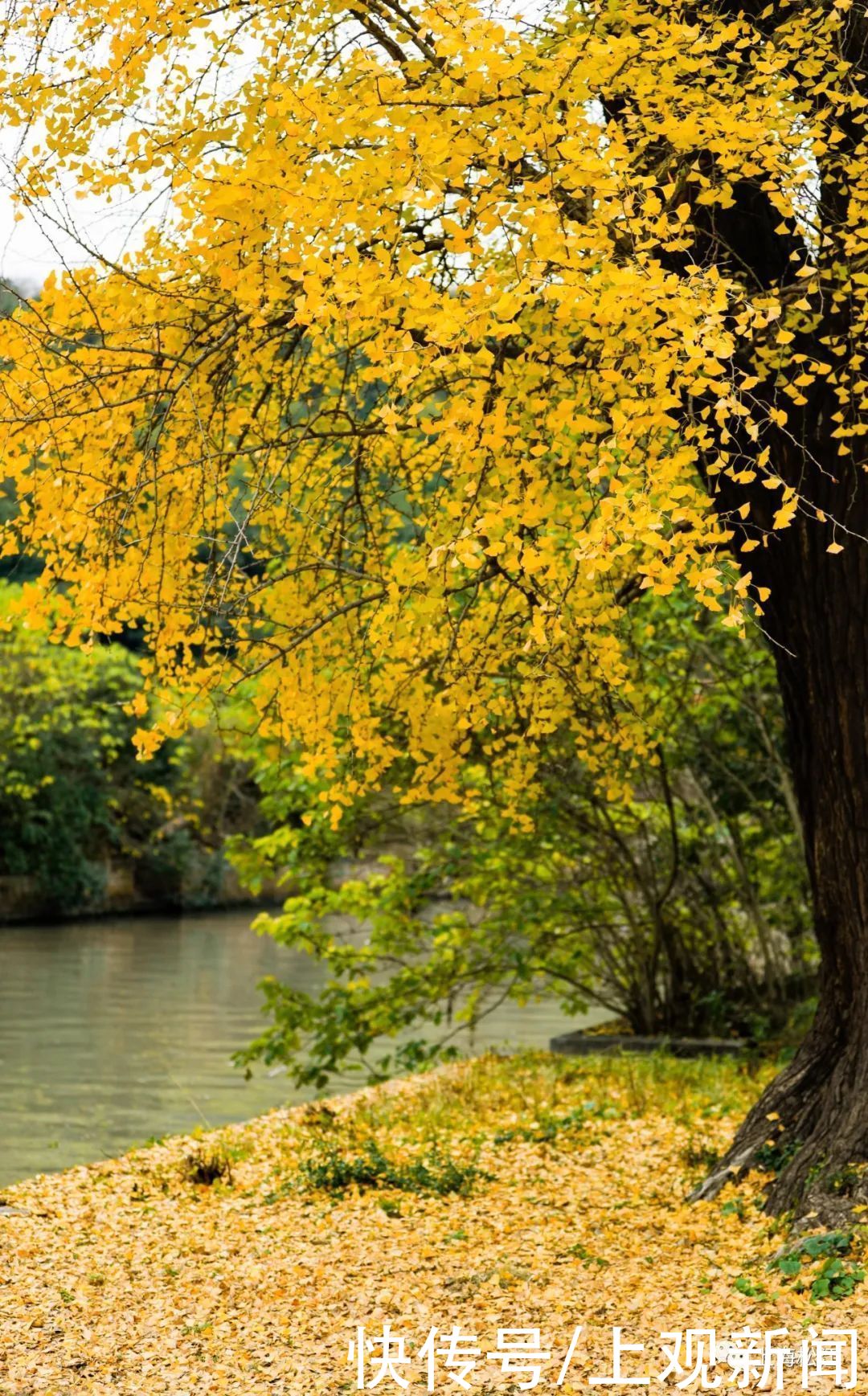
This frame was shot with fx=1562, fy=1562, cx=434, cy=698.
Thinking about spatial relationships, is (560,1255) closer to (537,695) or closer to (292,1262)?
(292,1262)

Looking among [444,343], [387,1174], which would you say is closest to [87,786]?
[387,1174]

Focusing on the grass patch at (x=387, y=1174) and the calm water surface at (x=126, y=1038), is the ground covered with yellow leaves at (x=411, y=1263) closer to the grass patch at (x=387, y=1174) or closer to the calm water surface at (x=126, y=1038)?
the grass patch at (x=387, y=1174)

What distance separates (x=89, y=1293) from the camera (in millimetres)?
5418

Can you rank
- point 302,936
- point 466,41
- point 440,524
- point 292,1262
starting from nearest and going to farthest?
point 466,41
point 440,524
point 292,1262
point 302,936

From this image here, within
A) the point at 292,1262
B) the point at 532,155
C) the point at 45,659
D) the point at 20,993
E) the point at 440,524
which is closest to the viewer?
the point at 532,155

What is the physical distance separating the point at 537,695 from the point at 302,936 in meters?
3.57

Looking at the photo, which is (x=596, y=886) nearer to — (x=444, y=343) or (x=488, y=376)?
(x=488, y=376)

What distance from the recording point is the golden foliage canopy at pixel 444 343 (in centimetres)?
387

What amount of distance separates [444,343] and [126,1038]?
11467 millimetres

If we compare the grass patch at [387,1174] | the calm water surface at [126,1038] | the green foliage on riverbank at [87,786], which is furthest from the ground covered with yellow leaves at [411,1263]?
the green foliage on riverbank at [87,786]

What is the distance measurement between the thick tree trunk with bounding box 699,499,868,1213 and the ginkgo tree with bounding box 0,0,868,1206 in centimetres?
1

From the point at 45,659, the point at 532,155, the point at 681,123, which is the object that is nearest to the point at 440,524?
the point at 532,155

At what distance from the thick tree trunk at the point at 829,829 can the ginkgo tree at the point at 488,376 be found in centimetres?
1

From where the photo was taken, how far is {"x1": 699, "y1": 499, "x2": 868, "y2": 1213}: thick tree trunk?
18.0 ft
